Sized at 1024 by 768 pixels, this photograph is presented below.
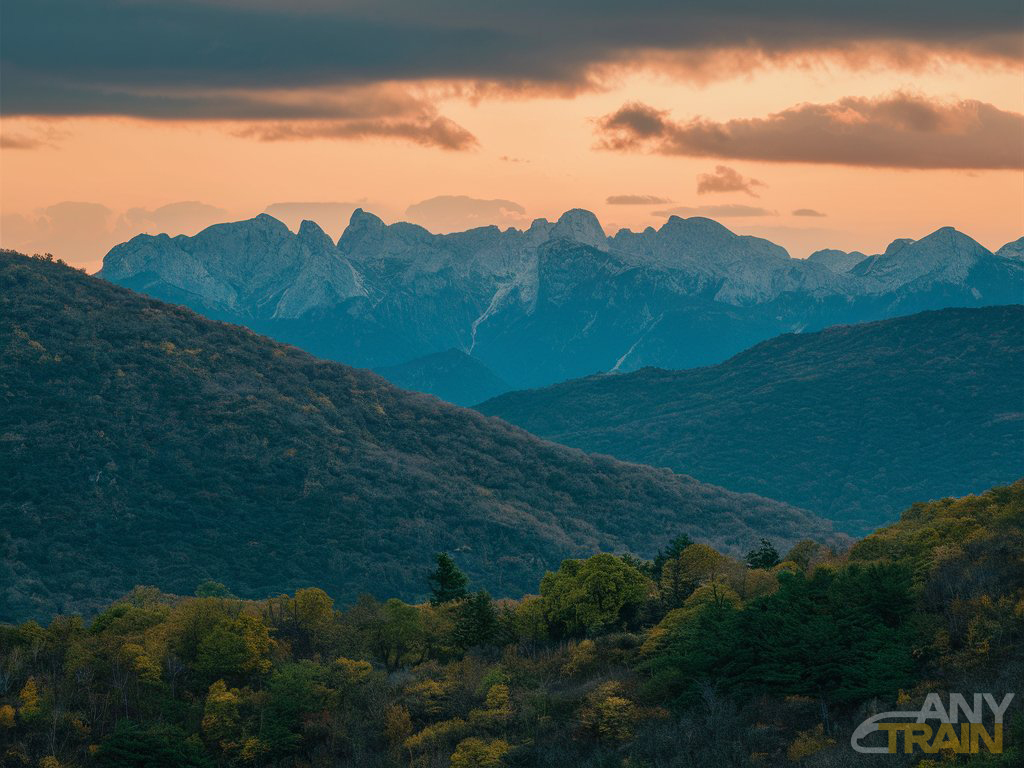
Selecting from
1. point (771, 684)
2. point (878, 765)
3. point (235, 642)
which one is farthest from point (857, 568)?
point (235, 642)

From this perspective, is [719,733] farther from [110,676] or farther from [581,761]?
[110,676]

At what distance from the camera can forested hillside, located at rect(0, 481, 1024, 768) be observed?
351 feet

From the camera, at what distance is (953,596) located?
119 m

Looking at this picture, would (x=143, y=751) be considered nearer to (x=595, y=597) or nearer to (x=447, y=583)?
(x=595, y=597)

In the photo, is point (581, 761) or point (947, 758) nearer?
point (947, 758)

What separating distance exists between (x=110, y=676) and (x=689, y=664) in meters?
52.9

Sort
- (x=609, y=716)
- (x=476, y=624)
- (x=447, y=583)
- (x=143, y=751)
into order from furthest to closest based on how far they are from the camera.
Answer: (x=447, y=583) < (x=476, y=624) < (x=143, y=751) < (x=609, y=716)
